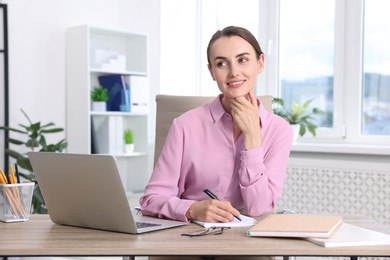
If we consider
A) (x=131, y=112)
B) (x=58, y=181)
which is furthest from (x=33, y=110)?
(x=58, y=181)

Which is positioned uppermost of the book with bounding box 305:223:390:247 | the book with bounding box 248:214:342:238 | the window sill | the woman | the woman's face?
the woman's face

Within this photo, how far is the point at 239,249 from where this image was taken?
4.18 ft

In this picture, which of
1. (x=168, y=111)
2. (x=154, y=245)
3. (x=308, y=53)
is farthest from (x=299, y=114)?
(x=154, y=245)

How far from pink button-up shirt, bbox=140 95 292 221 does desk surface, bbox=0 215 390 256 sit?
0.33 metres

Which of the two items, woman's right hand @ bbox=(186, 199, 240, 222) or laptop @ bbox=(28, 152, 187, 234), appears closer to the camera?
laptop @ bbox=(28, 152, 187, 234)

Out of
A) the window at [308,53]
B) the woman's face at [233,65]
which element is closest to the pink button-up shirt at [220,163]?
the woman's face at [233,65]

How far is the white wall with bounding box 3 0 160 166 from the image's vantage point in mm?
3871

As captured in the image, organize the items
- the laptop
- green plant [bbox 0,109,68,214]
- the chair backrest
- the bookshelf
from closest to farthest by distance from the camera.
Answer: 1. the laptop
2. the chair backrest
3. green plant [bbox 0,109,68,214]
4. the bookshelf

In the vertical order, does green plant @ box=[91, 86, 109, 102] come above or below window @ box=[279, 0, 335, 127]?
below

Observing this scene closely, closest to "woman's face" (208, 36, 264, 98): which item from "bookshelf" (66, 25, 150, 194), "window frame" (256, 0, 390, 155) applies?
"window frame" (256, 0, 390, 155)

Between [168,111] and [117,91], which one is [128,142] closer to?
[117,91]

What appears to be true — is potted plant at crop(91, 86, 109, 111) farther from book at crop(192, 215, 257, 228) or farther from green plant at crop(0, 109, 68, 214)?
book at crop(192, 215, 257, 228)

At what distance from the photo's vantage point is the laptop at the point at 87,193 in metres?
1.40

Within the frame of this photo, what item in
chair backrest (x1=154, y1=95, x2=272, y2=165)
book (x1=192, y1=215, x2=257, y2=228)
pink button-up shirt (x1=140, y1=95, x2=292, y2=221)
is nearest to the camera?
book (x1=192, y1=215, x2=257, y2=228)
